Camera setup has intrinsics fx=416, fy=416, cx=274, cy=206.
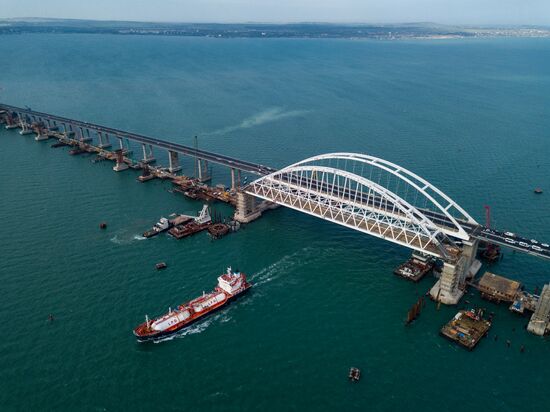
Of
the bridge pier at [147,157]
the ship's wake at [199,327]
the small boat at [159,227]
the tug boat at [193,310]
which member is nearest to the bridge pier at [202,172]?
the bridge pier at [147,157]

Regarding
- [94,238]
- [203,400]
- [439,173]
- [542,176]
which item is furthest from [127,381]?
[542,176]

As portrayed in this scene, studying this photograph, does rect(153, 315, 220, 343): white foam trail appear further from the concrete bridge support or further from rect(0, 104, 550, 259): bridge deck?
rect(0, 104, 550, 259): bridge deck

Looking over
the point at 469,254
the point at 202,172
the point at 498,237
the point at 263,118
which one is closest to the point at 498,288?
the point at 469,254

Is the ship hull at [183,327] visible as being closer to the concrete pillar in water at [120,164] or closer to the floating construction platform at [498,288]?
the floating construction platform at [498,288]

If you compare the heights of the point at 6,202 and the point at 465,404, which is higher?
the point at 6,202

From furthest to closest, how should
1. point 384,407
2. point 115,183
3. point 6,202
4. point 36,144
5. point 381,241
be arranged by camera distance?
point 36,144 → point 115,183 → point 6,202 → point 381,241 → point 384,407

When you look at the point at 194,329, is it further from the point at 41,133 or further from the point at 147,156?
the point at 41,133

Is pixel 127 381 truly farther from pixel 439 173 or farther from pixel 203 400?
pixel 439 173

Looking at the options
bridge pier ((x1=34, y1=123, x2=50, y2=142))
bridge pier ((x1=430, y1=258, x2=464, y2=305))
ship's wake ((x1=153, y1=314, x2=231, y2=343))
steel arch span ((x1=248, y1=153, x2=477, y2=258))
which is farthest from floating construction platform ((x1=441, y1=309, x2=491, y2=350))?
bridge pier ((x1=34, y1=123, x2=50, y2=142))
